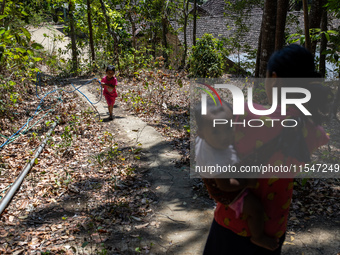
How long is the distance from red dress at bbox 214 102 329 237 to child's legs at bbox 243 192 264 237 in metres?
0.04

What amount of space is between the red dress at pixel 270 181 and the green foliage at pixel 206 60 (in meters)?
12.5

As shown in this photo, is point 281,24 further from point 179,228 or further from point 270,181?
point 270,181

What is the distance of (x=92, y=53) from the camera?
18766mm

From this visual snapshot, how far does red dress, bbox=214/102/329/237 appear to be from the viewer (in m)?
1.79

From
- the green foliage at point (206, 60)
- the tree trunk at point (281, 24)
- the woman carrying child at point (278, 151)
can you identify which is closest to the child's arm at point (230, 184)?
the woman carrying child at point (278, 151)

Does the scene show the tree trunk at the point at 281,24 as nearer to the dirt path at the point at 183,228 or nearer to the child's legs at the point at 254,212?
the dirt path at the point at 183,228

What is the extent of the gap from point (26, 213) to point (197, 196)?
8.18 feet

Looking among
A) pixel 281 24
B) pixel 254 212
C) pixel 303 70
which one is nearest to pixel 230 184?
pixel 254 212

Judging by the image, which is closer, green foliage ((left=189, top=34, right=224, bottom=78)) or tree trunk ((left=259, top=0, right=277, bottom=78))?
tree trunk ((left=259, top=0, right=277, bottom=78))

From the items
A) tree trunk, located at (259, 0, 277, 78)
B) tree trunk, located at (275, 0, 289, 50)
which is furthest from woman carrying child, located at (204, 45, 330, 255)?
tree trunk, located at (259, 0, 277, 78)

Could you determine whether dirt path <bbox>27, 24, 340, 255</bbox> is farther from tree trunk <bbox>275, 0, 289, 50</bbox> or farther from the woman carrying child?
tree trunk <bbox>275, 0, 289, 50</bbox>

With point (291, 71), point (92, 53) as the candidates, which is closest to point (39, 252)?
point (291, 71)

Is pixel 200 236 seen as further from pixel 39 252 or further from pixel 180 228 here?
pixel 39 252

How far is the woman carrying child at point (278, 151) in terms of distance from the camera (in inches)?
69.9
